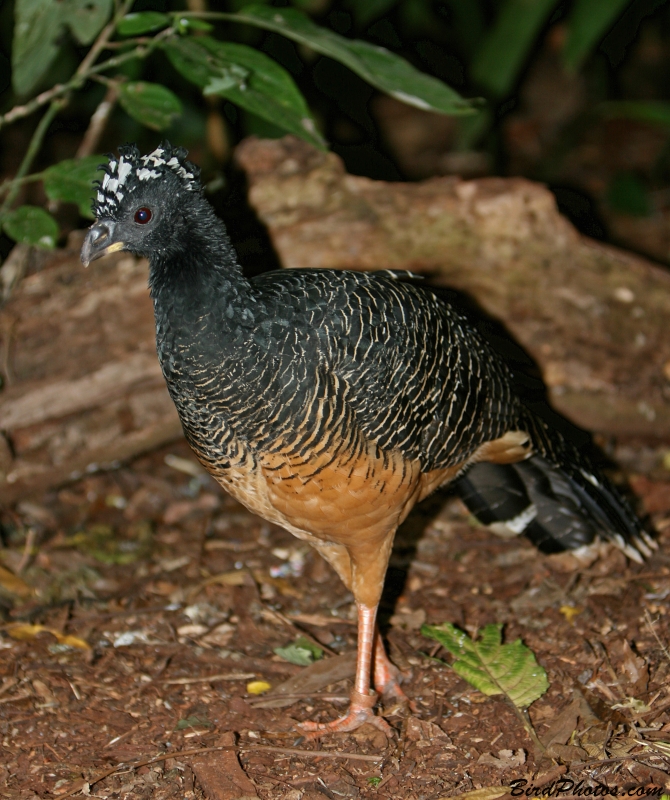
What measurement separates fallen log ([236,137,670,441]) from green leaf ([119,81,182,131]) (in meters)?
1.00

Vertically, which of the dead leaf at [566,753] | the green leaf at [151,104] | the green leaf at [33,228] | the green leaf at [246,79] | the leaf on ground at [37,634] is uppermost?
A: the green leaf at [246,79]

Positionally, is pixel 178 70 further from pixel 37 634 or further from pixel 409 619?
pixel 409 619

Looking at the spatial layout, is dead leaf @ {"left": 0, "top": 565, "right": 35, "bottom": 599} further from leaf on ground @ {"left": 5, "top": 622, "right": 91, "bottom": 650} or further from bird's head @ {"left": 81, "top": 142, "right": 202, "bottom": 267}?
bird's head @ {"left": 81, "top": 142, "right": 202, "bottom": 267}

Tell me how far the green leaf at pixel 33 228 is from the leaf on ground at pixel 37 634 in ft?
7.03

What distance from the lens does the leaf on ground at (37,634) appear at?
4855 millimetres

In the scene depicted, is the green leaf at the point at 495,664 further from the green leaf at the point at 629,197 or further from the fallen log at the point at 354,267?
the green leaf at the point at 629,197

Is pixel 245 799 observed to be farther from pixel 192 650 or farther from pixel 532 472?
pixel 532 472

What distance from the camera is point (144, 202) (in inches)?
148

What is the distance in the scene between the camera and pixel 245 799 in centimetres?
373

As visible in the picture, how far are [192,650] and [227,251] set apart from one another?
2279 millimetres

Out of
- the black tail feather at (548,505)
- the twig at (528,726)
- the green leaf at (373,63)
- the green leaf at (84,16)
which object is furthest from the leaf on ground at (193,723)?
the green leaf at (84,16)

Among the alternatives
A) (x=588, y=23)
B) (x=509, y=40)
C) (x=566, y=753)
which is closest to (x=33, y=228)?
(x=566, y=753)

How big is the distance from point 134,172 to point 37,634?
271cm

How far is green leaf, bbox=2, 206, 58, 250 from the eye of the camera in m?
4.83
